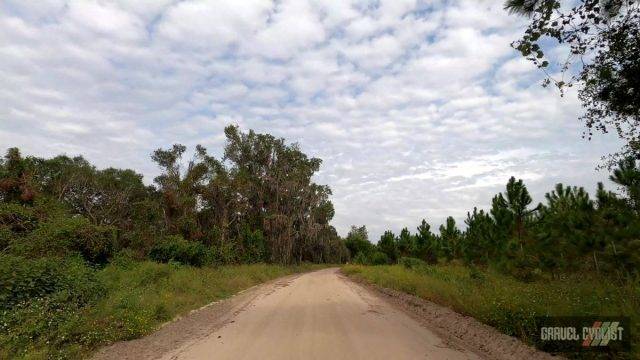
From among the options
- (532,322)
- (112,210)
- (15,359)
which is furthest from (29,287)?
(112,210)

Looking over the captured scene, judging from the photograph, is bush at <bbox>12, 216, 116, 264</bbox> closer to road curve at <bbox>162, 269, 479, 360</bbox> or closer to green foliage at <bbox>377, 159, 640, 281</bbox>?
road curve at <bbox>162, 269, 479, 360</bbox>

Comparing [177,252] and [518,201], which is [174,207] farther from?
Answer: [518,201]

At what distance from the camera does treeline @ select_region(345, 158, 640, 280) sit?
550 inches

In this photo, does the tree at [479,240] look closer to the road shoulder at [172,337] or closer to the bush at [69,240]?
the road shoulder at [172,337]

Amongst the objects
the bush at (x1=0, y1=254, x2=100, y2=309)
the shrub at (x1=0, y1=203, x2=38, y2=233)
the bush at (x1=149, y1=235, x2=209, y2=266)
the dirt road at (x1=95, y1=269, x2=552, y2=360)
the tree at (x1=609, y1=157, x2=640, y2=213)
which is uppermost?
the tree at (x1=609, y1=157, x2=640, y2=213)

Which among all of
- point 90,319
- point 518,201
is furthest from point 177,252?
point 518,201

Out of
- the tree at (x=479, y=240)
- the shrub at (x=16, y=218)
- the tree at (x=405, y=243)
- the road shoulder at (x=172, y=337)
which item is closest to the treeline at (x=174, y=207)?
the shrub at (x=16, y=218)

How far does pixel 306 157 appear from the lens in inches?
2189

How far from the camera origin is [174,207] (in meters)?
38.9

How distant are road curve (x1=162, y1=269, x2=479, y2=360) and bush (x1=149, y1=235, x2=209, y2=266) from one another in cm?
1747

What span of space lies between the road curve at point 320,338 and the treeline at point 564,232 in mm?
5375

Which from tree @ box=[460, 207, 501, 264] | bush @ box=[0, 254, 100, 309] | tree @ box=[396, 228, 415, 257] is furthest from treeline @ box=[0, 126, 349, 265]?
tree @ box=[460, 207, 501, 264]

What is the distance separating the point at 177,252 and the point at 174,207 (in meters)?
11.0

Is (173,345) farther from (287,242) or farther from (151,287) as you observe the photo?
(287,242)
